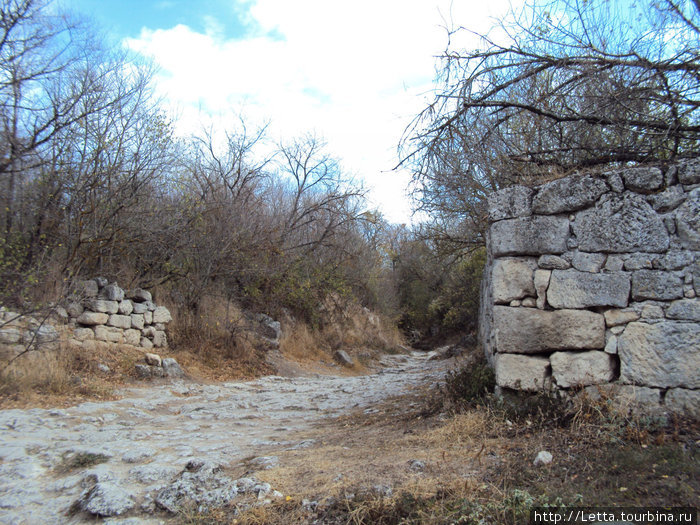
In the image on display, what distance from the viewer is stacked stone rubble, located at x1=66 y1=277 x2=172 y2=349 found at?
9.02m

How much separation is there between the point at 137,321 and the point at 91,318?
1.01 m

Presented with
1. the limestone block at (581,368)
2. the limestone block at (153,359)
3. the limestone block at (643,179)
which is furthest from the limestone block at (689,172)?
the limestone block at (153,359)

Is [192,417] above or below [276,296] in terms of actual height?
below

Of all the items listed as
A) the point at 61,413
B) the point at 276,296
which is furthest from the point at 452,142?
the point at 276,296

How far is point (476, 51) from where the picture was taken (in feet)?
18.1

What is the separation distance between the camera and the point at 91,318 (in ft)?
29.7

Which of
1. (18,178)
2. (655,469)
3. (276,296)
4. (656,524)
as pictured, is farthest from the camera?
(276,296)

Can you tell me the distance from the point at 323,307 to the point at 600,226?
40.5 ft

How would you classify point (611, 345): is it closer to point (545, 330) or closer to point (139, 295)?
point (545, 330)

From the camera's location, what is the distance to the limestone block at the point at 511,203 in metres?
4.71

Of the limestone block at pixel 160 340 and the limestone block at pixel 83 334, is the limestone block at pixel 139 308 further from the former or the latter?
the limestone block at pixel 83 334

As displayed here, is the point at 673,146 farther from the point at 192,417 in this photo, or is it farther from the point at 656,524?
the point at 192,417

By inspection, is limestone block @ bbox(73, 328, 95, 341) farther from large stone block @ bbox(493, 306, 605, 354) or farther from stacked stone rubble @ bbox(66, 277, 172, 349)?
large stone block @ bbox(493, 306, 605, 354)

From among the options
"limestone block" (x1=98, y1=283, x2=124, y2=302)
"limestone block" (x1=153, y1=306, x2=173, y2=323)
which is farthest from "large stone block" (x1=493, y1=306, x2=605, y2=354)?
"limestone block" (x1=153, y1=306, x2=173, y2=323)
